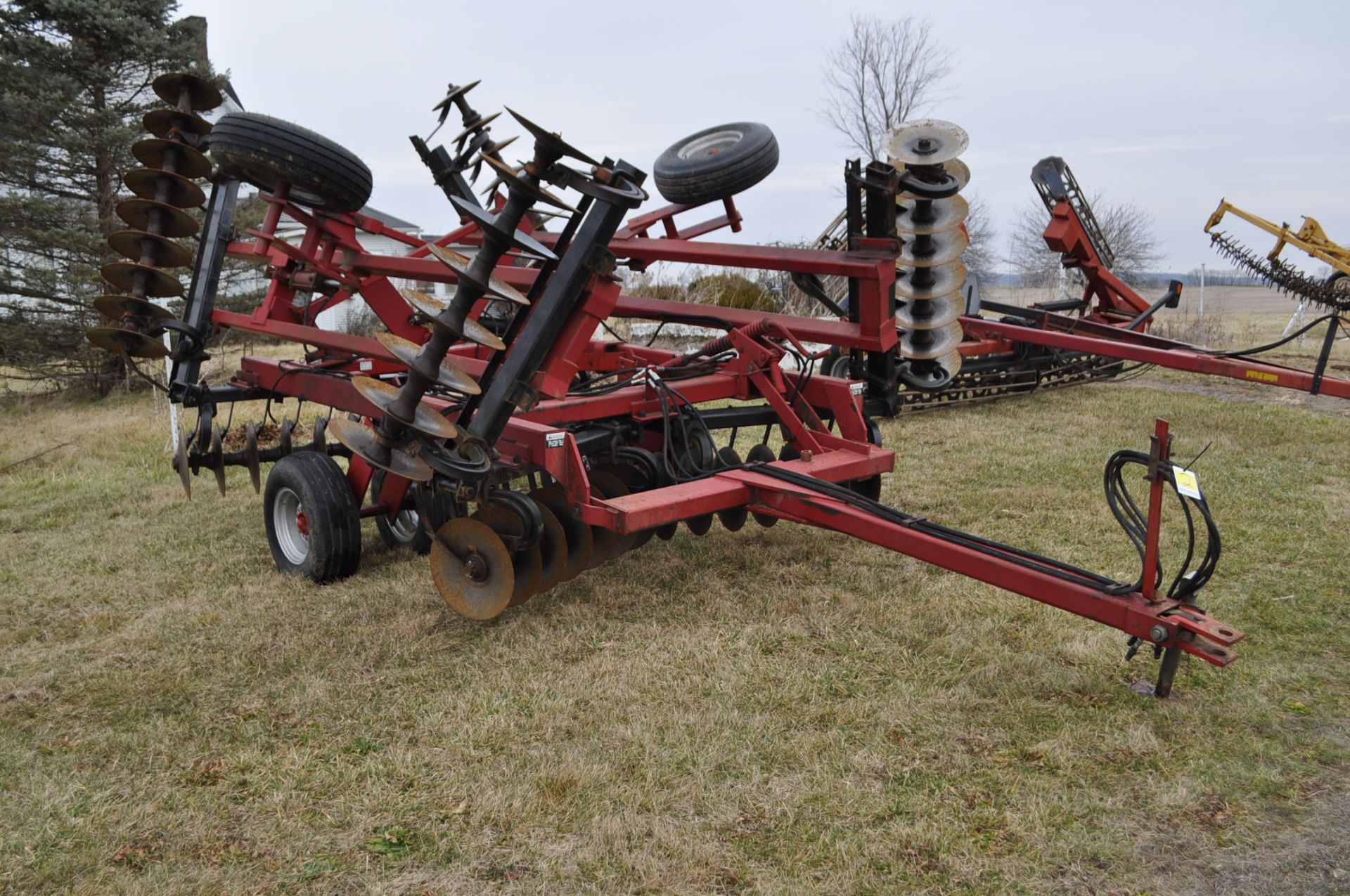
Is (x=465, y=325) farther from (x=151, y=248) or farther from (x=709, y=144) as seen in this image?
(x=709, y=144)

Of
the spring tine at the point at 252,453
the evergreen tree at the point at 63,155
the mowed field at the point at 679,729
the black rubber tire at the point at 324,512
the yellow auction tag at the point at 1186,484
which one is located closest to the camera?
the mowed field at the point at 679,729

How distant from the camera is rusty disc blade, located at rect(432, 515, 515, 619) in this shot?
413 cm

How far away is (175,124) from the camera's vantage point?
16.8ft

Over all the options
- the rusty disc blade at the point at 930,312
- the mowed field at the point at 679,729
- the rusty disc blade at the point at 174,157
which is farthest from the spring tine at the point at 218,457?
the rusty disc blade at the point at 930,312

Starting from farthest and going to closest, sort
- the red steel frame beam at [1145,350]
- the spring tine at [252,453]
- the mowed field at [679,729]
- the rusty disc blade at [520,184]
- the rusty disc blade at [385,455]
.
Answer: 1. the red steel frame beam at [1145,350]
2. the spring tine at [252,453]
3. the rusty disc blade at [385,455]
4. the rusty disc blade at [520,184]
5. the mowed field at [679,729]

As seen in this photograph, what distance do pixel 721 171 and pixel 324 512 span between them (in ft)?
9.08

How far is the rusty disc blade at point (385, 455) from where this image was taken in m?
3.98

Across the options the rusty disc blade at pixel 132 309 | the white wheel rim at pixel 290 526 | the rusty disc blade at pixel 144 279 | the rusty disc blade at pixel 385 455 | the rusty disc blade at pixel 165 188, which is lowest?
the white wheel rim at pixel 290 526

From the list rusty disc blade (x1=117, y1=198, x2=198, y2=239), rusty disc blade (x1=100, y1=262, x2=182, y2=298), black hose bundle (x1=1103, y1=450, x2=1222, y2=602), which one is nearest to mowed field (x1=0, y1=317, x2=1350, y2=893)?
Result: black hose bundle (x1=1103, y1=450, x2=1222, y2=602)

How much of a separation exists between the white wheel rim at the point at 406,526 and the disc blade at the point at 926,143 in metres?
3.34

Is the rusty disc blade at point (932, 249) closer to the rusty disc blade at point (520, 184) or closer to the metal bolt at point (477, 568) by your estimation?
the rusty disc blade at point (520, 184)

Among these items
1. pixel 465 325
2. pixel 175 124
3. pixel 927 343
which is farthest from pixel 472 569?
pixel 175 124

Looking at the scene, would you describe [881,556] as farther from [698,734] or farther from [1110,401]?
[1110,401]

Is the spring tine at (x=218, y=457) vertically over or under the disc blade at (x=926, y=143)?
under
